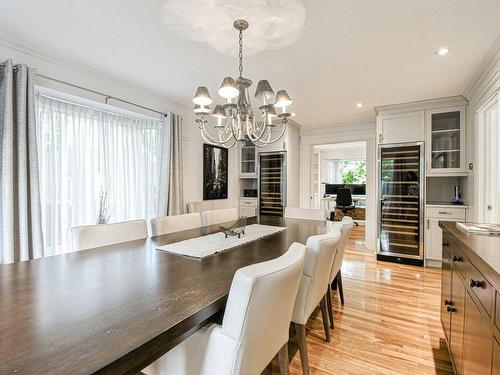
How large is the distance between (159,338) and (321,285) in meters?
1.24

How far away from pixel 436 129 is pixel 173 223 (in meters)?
3.87

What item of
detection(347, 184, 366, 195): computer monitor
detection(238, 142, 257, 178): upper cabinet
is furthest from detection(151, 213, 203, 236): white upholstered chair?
detection(347, 184, 366, 195): computer monitor

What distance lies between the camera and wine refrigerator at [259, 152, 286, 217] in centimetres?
471

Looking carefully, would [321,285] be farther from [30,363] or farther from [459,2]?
[459,2]

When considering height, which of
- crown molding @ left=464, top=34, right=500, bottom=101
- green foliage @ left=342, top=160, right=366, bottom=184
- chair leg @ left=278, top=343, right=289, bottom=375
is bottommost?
chair leg @ left=278, top=343, right=289, bottom=375

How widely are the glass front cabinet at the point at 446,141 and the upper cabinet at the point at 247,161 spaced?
2.88m

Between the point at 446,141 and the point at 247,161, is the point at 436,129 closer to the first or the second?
the point at 446,141

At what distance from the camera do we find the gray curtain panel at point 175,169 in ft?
11.7

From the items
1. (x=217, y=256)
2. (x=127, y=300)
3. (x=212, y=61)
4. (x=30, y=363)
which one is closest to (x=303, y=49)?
(x=212, y=61)

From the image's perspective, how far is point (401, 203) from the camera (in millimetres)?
3906

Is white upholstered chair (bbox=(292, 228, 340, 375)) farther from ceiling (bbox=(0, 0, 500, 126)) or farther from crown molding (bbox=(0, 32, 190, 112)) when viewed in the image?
crown molding (bbox=(0, 32, 190, 112))

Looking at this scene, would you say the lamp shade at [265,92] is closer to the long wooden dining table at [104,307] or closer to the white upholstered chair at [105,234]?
the long wooden dining table at [104,307]

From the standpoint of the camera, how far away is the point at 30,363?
2.00 feet

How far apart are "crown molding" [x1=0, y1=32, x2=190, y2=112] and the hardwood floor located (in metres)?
3.18
